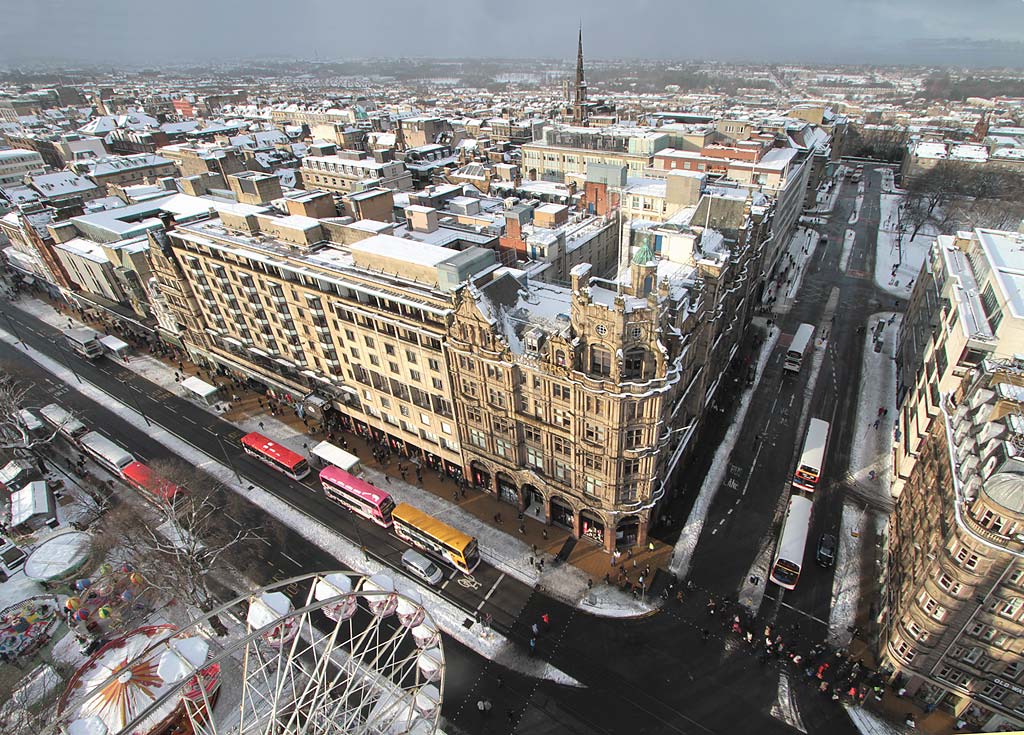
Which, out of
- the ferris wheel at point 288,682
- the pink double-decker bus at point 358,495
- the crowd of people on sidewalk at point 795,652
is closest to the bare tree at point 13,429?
the pink double-decker bus at point 358,495

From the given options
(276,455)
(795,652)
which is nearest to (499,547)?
(795,652)

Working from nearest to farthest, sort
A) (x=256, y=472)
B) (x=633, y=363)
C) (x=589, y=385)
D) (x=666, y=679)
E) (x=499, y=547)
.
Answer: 1. (x=666, y=679)
2. (x=633, y=363)
3. (x=589, y=385)
4. (x=499, y=547)
5. (x=256, y=472)

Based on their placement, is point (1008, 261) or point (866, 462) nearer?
point (1008, 261)

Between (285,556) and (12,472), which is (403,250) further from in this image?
(12,472)

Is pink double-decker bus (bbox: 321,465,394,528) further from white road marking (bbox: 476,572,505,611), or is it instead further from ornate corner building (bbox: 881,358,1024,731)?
ornate corner building (bbox: 881,358,1024,731)

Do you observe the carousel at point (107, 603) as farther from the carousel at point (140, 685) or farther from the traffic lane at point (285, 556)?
the traffic lane at point (285, 556)

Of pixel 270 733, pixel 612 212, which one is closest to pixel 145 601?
pixel 270 733
